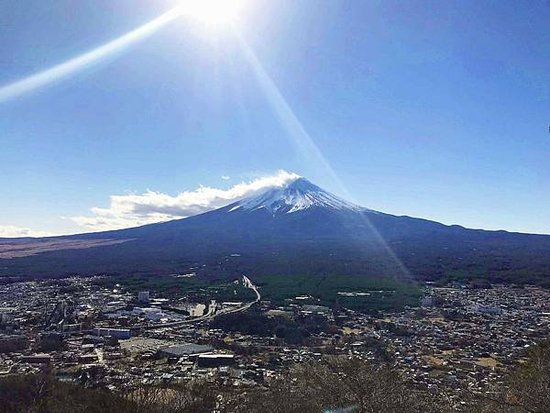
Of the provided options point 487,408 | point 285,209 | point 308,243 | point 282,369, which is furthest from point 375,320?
point 285,209

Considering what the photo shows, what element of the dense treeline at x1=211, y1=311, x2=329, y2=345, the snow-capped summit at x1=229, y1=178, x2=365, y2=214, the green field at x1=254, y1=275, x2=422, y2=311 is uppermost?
the snow-capped summit at x1=229, y1=178, x2=365, y2=214

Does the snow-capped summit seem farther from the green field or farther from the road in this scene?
the road

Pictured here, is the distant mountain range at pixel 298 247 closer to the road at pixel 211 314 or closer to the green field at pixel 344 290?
the green field at pixel 344 290

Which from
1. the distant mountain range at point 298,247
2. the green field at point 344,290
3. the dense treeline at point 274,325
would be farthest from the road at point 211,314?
the distant mountain range at point 298,247

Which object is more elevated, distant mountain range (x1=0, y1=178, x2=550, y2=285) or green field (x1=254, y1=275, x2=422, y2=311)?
distant mountain range (x1=0, y1=178, x2=550, y2=285)

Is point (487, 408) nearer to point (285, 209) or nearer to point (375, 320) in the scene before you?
point (375, 320)

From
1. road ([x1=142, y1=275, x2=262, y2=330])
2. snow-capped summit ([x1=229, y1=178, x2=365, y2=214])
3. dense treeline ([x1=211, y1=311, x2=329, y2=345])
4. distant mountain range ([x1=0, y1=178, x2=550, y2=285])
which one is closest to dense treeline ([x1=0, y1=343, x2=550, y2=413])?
dense treeline ([x1=211, y1=311, x2=329, y2=345])
